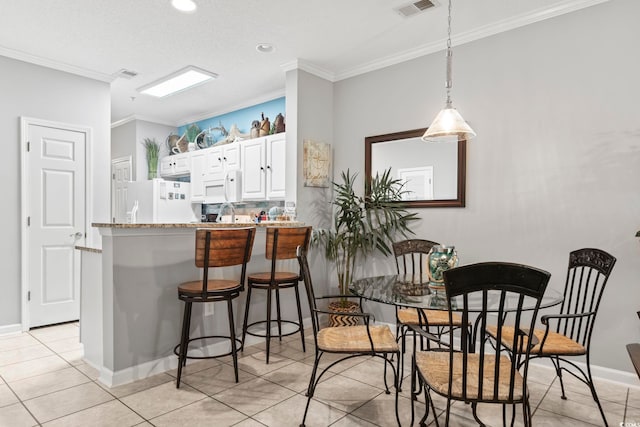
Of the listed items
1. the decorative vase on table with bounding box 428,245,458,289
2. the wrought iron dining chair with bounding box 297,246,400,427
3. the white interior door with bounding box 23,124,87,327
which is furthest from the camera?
the white interior door with bounding box 23,124,87,327

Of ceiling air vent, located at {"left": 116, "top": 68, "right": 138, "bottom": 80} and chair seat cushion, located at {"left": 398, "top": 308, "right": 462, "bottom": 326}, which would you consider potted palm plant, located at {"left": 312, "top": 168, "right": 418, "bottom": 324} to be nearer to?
chair seat cushion, located at {"left": 398, "top": 308, "right": 462, "bottom": 326}

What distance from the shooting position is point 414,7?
3.08m

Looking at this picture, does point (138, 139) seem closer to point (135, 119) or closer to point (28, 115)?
point (135, 119)

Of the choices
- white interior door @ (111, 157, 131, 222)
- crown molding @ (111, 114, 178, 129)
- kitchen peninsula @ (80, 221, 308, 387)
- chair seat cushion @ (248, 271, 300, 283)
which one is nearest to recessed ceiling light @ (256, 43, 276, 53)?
kitchen peninsula @ (80, 221, 308, 387)

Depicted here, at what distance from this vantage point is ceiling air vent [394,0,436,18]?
9.89 ft

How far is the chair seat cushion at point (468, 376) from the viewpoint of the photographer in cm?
160

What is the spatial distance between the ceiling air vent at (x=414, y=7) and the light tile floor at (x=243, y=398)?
9.05 ft

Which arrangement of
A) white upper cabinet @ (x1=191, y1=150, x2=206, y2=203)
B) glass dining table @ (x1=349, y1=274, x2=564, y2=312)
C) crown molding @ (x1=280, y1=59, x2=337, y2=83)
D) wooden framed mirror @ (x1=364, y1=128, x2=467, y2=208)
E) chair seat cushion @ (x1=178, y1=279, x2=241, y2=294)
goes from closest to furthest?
glass dining table @ (x1=349, y1=274, x2=564, y2=312) → chair seat cushion @ (x1=178, y1=279, x2=241, y2=294) → wooden framed mirror @ (x1=364, y1=128, x2=467, y2=208) → crown molding @ (x1=280, y1=59, x2=337, y2=83) → white upper cabinet @ (x1=191, y1=150, x2=206, y2=203)

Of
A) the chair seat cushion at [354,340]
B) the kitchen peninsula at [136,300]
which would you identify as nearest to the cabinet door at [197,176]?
the kitchen peninsula at [136,300]

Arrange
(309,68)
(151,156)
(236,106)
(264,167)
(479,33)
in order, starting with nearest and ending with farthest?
1. (479,33)
2. (309,68)
3. (264,167)
4. (236,106)
5. (151,156)

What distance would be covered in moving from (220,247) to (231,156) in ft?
9.36

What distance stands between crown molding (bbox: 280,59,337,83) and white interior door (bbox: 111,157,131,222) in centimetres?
368

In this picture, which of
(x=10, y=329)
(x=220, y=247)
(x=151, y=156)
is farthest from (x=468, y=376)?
(x=151, y=156)

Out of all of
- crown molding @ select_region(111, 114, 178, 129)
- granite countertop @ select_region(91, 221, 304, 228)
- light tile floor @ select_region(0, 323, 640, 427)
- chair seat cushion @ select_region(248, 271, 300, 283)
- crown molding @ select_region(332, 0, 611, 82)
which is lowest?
light tile floor @ select_region(0, 323, 640, 427)
